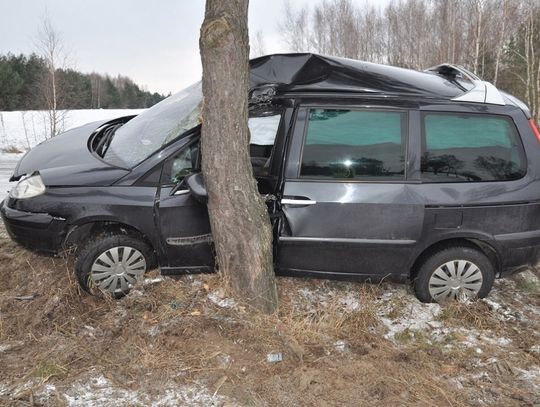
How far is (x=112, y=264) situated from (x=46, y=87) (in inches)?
707

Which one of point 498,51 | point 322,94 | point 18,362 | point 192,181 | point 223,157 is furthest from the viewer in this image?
point 498,51

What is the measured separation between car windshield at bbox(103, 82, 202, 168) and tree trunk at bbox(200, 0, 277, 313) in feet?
2.45

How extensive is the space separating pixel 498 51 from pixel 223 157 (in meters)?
25.9

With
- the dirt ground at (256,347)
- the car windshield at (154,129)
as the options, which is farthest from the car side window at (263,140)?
the dirt ground at (256,347)

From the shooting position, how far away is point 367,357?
2871 millimetres

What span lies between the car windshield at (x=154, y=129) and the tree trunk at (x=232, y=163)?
75 cm

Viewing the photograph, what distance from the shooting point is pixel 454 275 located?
11.7 ft

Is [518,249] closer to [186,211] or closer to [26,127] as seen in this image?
[186,211]

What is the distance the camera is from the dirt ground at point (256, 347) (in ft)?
8.26

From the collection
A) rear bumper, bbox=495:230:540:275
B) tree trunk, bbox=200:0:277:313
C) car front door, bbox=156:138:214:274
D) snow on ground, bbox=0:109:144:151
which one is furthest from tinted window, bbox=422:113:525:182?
snow on ground, bbox=0:109:144:151

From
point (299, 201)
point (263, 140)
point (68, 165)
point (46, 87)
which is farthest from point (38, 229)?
point (46, 87)

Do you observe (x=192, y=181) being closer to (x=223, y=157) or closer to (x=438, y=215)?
(x=223, y=157)

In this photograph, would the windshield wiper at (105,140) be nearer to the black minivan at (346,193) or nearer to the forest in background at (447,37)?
the black minivan at (346,193)

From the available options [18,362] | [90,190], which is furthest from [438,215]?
[18,362]
